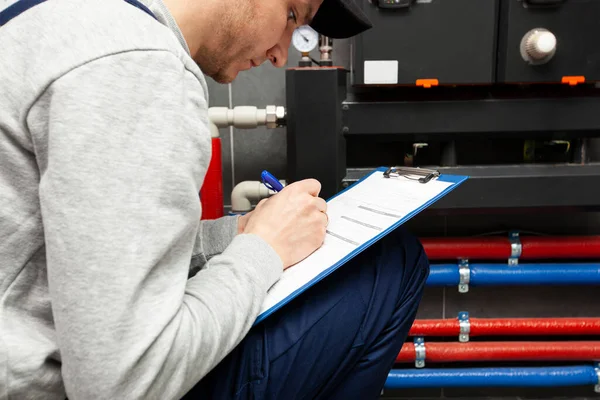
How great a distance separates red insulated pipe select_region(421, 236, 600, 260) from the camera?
1154 millimetres

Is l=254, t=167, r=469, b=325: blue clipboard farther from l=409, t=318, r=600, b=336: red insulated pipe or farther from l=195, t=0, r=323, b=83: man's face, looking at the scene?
l=409, t=318, r=600, b=336: red insulated pipe

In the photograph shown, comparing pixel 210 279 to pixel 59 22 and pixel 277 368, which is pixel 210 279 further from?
pixel 59 22

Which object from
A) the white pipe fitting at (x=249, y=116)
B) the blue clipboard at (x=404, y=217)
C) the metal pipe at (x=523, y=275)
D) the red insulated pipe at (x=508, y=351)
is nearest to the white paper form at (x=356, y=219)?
the blue clipboard at (x=404, y=217)

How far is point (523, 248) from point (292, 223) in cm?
81

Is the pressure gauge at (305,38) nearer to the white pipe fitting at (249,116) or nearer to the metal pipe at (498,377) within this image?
the white pipe fitting at (249,116)

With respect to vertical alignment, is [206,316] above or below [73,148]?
below

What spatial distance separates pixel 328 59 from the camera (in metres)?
1.07

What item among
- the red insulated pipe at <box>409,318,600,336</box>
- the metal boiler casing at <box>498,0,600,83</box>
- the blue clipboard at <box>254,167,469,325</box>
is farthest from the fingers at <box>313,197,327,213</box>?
the red insulated pipe at <box>409,318,600,336</box>

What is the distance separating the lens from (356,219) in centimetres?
64

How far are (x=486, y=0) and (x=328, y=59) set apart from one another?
1.10 ft

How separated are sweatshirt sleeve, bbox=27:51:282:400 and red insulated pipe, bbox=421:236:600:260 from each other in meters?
0.87

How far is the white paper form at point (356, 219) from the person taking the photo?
0.52 metres

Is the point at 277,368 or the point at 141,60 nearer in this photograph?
the point at 141,60

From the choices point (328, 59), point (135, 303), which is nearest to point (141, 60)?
point (135, 303)
